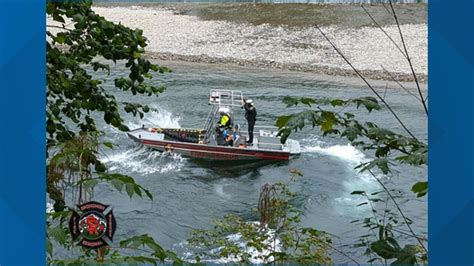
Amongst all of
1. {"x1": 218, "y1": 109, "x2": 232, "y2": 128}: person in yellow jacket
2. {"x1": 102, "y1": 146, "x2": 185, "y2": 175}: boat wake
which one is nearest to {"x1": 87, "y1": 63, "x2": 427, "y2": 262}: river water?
{"x1": 102, "y1": 146, "x2": 185, "y2": 175}: boat wake

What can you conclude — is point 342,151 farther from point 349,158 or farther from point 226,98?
point 226,98

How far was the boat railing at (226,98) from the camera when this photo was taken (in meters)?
5.97

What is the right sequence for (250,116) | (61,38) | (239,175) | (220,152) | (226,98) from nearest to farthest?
(61,38) < (239,175) < (250,116) < (220,152) < (226,98)

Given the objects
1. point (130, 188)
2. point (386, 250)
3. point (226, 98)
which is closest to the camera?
point (130, 188)

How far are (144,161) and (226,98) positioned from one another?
1296mm

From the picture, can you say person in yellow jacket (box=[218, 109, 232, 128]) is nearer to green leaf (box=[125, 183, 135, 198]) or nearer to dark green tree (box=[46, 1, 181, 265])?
dark green tree (box=[46, 1, 181, 265])

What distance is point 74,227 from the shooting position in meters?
0.72

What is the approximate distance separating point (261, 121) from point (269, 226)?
4021mm

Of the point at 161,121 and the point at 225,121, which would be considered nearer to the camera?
the point at 225,121

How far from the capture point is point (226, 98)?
6.33 m

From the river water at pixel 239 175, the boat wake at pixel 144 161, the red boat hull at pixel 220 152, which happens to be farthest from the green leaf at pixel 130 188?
the red boat hull at pixel 220 152

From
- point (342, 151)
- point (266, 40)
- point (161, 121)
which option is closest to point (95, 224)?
point (342, 151)

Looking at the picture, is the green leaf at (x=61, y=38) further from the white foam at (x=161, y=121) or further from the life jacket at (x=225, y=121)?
the white foam at (x=161, y=121)

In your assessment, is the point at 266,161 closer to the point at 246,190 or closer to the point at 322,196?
the point at 246,190
